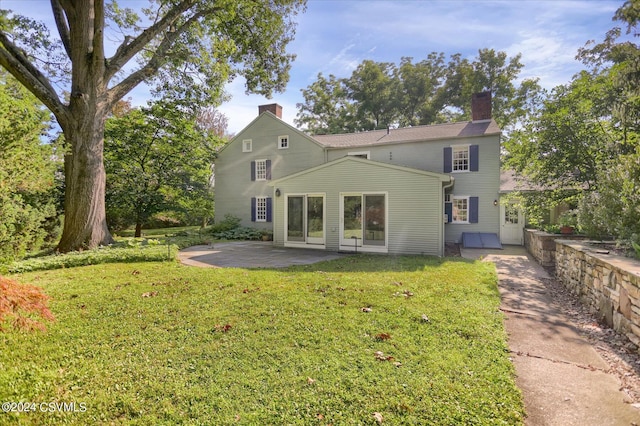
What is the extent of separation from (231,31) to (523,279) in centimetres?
1260

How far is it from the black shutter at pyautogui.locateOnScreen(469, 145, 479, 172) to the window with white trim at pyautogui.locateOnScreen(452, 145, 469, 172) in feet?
0.58

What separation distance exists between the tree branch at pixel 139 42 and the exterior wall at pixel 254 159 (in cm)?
807

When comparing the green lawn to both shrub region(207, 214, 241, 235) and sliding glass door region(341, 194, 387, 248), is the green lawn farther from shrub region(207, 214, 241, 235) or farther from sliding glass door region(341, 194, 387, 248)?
shrub region(207, 214, 241, 235)

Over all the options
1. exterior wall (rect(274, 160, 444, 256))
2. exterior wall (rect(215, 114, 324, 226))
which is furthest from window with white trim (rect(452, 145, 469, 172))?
exterior wall (rect(215, 114, 324, 226))

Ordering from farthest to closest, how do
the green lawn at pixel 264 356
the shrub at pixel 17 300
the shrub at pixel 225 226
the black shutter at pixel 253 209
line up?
the black shutter at pixel 253 209 < the shrub at pixel 225 226 < the shrub at pixel 17 300 < the green lawn at pixel 264 356

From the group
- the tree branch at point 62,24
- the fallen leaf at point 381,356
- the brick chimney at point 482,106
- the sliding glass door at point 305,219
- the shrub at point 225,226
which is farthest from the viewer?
the shrub at point 225,226

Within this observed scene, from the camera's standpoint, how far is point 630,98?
828 centimetres

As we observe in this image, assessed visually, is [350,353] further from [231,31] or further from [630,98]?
[231,31]

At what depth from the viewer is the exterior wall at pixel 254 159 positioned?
56.3 feet

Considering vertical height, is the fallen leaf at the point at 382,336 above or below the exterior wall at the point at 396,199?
below

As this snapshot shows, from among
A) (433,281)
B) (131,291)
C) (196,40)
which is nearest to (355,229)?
(433,281)

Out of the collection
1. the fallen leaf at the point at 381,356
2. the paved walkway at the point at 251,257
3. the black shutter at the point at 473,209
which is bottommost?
the fallen leaf at the point at 381,356

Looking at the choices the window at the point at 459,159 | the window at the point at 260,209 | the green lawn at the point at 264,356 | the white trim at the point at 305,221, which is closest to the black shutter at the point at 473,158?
the window at the point at 459,159

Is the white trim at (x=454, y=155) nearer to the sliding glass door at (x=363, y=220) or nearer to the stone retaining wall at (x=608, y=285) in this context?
the sliding glass door at (x=363, y=220)
